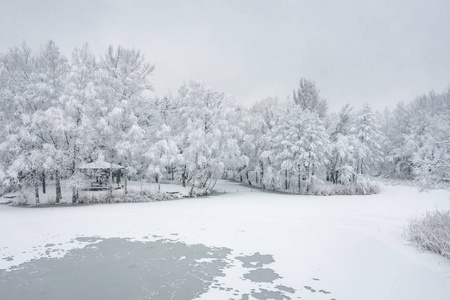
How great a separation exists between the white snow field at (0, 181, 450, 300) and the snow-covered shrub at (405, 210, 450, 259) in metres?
0.38

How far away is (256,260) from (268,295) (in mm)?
2547

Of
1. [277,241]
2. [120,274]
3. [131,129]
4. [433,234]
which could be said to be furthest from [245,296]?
[131,129]

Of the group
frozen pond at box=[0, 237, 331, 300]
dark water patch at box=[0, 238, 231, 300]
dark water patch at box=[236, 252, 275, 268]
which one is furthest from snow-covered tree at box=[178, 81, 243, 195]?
dark water patch at box=[236, 252, 275, 268]

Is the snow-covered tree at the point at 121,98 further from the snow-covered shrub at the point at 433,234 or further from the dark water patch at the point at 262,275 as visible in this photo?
the snow-covered shrub at the point at 433,234

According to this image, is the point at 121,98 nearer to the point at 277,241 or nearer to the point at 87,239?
the point at 87,239

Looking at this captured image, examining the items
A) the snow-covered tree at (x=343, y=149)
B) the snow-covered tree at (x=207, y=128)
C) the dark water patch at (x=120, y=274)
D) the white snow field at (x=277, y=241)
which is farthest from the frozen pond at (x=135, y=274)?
the snow-covered tree at (x=343, y=149)

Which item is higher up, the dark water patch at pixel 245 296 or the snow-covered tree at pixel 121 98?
the snow-covered tree at pixel 121 98

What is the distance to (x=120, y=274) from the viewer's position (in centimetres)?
823

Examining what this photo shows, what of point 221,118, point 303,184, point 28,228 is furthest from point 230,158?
point 28,228

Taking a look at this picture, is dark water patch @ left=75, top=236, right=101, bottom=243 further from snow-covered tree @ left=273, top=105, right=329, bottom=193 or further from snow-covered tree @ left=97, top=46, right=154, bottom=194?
snow-covered tree @ left=273, top=105, right=329, bottom=193

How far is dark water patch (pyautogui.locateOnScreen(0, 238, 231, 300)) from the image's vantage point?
6.97m

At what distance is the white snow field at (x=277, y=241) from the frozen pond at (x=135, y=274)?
0.35 ft

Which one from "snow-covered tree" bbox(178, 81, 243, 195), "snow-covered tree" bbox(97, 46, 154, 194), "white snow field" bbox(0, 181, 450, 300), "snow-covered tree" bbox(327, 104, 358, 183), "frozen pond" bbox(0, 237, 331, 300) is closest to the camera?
"frozen pond" bbox(0, 237, 331, 300)

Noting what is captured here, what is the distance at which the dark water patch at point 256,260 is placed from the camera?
8.97 m
